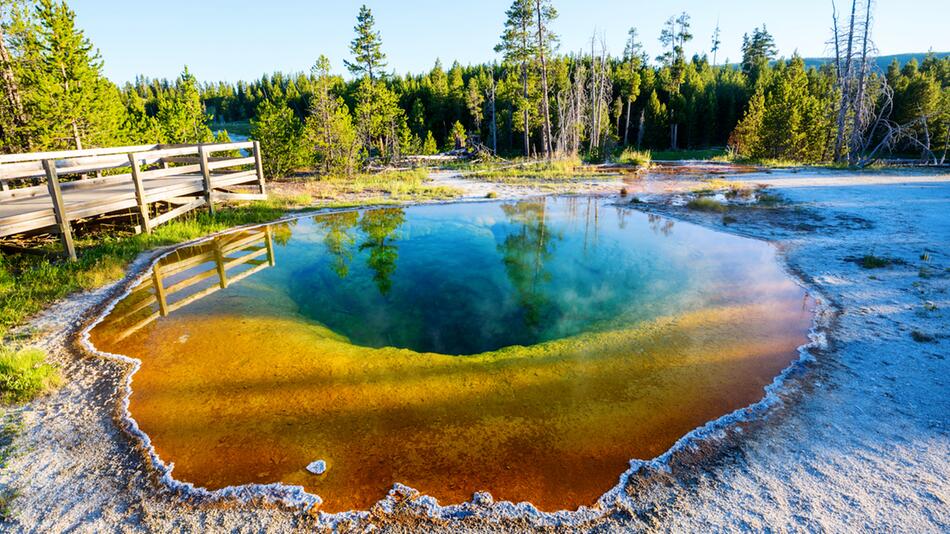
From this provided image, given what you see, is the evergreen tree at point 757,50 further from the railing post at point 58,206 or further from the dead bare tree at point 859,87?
the railing post at point 58,206

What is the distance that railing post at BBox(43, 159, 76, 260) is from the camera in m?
7.82

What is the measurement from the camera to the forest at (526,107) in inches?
590

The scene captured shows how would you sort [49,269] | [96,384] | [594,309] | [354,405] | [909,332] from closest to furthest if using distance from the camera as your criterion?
[354,405] < [96,384] < [909,332] < [594,309] < [49,269]

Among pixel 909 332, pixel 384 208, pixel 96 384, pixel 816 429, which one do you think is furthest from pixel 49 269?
pixel 909 332

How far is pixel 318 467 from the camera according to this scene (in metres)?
3.73

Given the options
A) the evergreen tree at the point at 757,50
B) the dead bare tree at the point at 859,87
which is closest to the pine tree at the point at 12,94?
the dead bare tree at the point at 859,87

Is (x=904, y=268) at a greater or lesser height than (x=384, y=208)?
lesser

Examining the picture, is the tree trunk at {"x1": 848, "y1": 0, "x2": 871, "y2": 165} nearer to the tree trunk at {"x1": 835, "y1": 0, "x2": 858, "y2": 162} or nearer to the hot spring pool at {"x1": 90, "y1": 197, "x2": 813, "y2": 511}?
the tree trunk at {"x1": 835, "y1": 0, "x2": 858, "y2": 162}

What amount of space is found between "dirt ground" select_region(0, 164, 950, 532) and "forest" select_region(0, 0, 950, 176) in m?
13.8

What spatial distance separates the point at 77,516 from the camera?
3170 mm

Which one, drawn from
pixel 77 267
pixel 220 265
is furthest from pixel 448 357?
pixel 77 267

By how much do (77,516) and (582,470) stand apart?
3.72 metres

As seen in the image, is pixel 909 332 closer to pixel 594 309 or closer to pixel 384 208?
pixel 594 309

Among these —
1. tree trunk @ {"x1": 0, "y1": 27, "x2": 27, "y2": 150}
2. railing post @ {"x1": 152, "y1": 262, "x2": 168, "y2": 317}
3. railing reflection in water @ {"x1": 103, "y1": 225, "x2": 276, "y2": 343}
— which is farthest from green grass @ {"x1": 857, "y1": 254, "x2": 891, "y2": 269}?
tree trunk @ {"x1": 0, "y1": 27, "x2": 27, "y2": 150}
